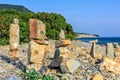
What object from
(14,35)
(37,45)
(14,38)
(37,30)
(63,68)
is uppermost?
(37,30)

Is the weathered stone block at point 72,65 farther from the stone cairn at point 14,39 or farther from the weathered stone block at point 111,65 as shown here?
the stone cairn at point 14,39

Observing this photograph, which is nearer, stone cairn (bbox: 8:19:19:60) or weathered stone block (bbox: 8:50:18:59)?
stone cairn (bbox: 8:19:19:60)

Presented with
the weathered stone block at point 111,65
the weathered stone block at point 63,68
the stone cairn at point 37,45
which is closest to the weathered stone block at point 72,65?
the weathered stone block at point 63,68

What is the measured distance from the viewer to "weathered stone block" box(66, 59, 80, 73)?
1252 centimetres

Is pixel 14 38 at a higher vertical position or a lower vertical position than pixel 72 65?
higher

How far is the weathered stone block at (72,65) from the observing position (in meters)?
12.5

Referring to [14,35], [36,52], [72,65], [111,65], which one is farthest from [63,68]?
[14,35]

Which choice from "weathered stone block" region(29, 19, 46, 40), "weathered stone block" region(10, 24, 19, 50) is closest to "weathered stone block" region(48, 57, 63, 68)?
"weathered stone block" region(29, 19, 46, 40)

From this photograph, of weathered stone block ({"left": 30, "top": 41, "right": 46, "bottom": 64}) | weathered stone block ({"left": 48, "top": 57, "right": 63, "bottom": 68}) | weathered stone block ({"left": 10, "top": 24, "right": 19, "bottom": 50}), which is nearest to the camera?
weathered stone block ({"left": 30, "top": 41, "right": 46, "bottom": 64})

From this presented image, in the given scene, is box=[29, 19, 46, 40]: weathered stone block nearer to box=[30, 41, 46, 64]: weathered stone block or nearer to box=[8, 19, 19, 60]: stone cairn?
box=[30, 41, 46, 64]: weathered stone block

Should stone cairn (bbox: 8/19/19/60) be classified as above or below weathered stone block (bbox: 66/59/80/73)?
above

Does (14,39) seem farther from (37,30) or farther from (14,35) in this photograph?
(37,30)

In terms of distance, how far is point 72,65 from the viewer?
12656 mm

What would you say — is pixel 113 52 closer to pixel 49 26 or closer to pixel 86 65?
pixel 86 65
